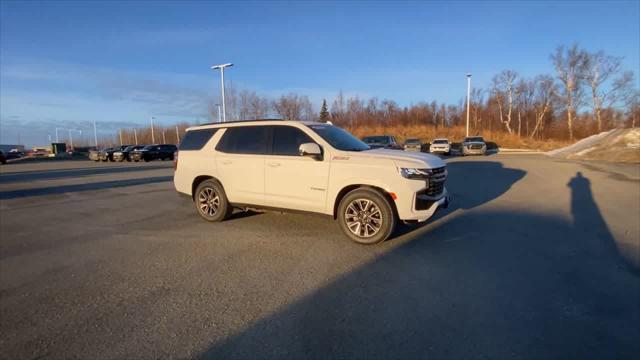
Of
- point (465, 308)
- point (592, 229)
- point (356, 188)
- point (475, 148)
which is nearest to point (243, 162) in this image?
point (356, 188)

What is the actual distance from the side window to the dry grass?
50612mm

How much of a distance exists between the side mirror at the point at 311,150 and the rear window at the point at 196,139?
250cm

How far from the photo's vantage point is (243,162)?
6.74 meters

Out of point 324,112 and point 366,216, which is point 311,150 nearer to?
point 366,216

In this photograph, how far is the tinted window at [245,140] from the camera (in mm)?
6676

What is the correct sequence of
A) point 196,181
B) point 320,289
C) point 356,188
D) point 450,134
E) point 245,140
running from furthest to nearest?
point 450,134, point 196,181, point 245,140, point 356,188, point 320,289

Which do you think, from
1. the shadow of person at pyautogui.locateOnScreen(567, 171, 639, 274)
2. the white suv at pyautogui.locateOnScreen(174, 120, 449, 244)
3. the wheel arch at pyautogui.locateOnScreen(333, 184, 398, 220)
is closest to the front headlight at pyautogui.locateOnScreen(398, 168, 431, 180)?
the white suv at pyautogui.locateOnScreen(174, 120, 449, 244)

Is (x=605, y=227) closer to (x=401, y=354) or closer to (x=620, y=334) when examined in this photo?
(x=620, y=334)

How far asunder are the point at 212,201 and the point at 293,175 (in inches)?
A: 85.9

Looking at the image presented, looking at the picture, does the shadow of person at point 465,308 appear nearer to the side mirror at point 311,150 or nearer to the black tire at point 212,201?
the side mirror at point 311,150

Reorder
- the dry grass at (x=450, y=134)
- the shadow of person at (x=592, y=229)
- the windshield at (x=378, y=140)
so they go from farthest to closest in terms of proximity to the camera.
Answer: the dry grass at (x=450, y=134)
the windshield at (x=378, y=140)
the shadow of person at (x=592, y=229)

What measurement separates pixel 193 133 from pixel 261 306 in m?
5.23

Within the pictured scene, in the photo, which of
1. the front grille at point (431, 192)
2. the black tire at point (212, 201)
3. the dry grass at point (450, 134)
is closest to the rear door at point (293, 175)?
the black tire at point (212, 201)

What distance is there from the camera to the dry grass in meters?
50.1
